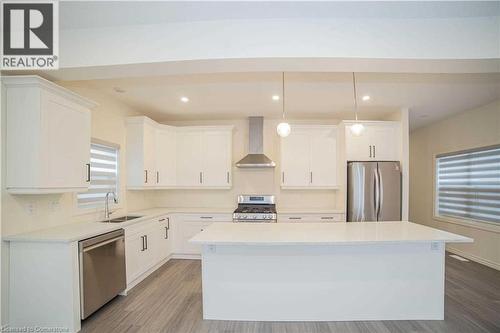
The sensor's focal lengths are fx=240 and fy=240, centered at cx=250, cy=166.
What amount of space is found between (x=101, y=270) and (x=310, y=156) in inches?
143

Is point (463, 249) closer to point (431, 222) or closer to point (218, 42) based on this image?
point (431, 222)

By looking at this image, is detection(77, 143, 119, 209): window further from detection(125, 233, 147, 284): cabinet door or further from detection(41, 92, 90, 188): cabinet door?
detection(125, 233, 147, 284): cabinet door

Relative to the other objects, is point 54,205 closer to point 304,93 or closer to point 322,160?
point 304,93

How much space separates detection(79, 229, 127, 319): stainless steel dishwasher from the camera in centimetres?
233

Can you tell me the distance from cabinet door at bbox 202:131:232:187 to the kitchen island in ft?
7.55

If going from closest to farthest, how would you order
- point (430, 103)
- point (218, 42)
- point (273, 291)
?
point (218, 42) < point (273, 291) < point (430, 103)

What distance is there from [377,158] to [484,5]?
9.01 ft

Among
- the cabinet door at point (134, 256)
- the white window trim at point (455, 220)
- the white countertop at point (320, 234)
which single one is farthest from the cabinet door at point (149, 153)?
the white window trim at point (455, 220)

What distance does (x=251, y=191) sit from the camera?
4934mm

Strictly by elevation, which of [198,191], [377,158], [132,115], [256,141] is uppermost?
[132,115]

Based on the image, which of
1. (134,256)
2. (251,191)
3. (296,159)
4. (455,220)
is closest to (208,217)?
(251,191)

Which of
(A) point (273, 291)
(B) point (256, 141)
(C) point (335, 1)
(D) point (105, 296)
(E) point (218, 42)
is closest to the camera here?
(C) point (335, 1)

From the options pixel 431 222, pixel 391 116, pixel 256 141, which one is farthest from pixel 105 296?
pixel 431 222

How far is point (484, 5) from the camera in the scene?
1801 mm
